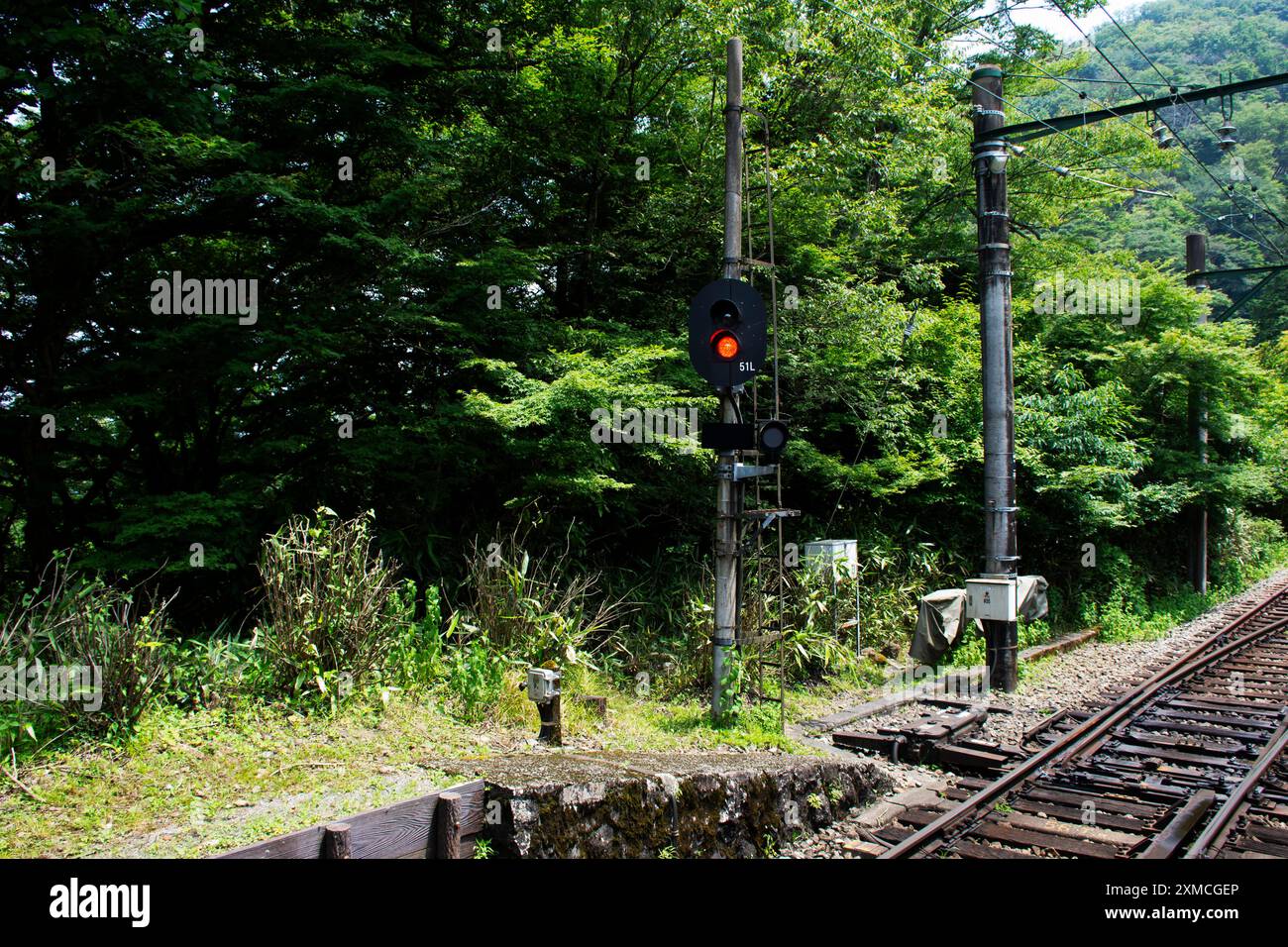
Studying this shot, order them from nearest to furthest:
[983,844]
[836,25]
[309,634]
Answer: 1. [983,844]
2. [309,634]
3. [836,25]

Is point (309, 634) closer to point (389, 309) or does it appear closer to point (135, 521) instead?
point (135, 521)

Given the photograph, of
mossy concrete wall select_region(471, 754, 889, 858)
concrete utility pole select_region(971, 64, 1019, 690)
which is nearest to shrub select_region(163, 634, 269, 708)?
mossy concrete wall select_region(471, 754, 889, 858)

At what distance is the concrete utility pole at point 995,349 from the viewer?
407 inches

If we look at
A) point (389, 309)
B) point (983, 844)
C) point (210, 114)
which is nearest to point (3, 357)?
point (210, 114)

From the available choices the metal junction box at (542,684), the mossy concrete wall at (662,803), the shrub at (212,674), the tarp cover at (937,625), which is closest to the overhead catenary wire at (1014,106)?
the tarp cover at (937,625)

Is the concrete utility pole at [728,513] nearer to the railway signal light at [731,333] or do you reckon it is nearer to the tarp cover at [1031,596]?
the railway signal light at [731,333]

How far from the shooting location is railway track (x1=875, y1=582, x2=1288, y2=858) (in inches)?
223

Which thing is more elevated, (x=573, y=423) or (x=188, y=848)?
(x=573, y=423)

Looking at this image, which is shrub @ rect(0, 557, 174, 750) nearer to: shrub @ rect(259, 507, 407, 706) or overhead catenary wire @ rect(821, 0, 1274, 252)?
shrub @ rect(259, 507, 407, 706)

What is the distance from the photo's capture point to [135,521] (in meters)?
7.88

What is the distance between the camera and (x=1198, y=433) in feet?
58.6

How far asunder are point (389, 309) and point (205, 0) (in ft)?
13.3

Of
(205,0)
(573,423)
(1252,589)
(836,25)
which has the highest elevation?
(836,25)

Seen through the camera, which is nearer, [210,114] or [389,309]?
[210,114]
